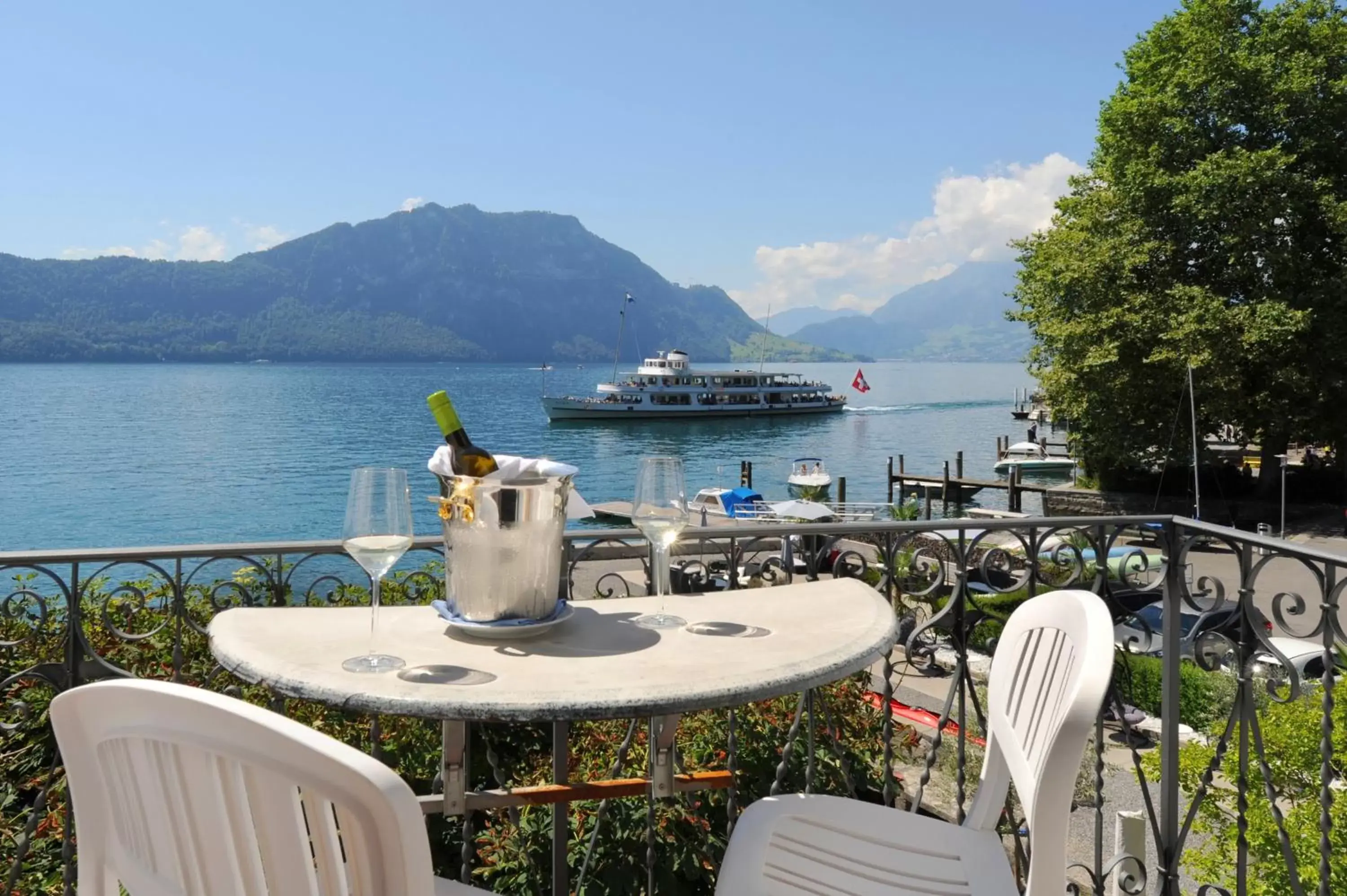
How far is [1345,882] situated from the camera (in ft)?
16.6

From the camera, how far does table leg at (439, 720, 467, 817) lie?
1878 mm

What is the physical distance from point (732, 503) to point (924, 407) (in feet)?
252

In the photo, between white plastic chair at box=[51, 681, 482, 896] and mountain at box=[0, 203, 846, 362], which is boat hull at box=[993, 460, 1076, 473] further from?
mountain at box=[0, 203, 846, 362]

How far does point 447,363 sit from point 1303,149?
17294 centimetres

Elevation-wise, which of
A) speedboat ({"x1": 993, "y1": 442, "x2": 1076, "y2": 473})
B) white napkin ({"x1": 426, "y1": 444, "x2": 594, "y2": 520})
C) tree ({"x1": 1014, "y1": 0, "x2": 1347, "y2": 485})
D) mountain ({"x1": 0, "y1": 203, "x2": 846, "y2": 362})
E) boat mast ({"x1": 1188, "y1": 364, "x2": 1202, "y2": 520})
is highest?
mountain ({"x1": 0, "y1": 203, "x2": 846, "y2": 362})

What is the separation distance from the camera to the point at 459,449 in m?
1.76

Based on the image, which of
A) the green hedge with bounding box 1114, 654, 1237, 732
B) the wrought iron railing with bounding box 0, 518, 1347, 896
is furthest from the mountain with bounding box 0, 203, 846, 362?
the wrought iron railing with bounding box 0, 518, 1347, 896

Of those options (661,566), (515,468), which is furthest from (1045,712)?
(515,468)

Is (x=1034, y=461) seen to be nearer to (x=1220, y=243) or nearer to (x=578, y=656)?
(x=1220, y=243)

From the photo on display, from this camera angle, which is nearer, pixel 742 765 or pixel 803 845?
pixel 803 845

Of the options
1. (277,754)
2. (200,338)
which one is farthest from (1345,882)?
(200,338)

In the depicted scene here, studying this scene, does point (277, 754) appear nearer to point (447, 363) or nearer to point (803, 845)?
point (803, 845)

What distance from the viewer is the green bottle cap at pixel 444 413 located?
1.67 m

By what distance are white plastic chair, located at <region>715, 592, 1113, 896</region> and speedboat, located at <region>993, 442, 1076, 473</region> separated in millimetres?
41942
